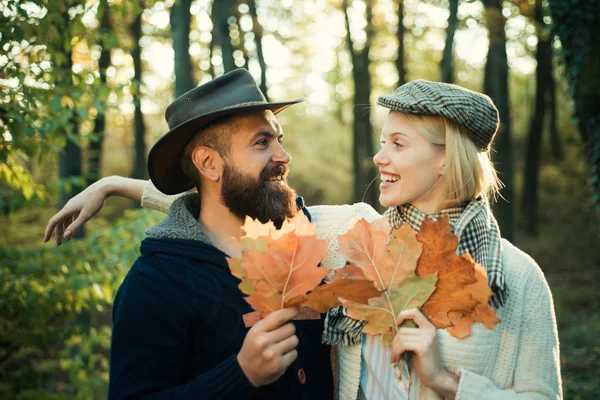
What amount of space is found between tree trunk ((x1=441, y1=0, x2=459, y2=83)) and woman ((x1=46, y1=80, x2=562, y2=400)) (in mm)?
7075

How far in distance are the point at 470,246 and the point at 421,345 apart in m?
0.50

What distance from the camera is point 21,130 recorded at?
335cm

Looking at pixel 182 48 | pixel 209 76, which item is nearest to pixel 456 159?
pixel 182 48

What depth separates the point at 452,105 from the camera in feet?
7.31

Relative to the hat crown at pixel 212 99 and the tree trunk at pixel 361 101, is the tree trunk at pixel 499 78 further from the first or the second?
the hat crown at pixel 212 99

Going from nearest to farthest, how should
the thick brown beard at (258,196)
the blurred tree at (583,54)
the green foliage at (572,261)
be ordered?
the thick brown beard at (258,196) → the blurred tree at (583,54) → the green foliage at (572,261)

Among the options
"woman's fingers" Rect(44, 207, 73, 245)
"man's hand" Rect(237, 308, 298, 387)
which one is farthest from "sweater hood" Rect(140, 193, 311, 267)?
"man's hand" Rect(237, 308, 298, 387)

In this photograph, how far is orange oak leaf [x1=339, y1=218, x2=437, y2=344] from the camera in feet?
5.85

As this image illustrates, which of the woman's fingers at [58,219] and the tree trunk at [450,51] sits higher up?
the tree trunk at [450,51]

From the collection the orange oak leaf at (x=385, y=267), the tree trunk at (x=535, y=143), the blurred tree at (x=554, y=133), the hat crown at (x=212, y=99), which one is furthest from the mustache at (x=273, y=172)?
the blurred tree at (x=554, y=133)

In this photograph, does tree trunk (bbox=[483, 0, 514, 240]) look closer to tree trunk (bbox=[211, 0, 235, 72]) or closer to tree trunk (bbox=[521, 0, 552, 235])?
tree trunk (bbox=[211, 0, 235, 72])

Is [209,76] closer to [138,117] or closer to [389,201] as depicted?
[138,117]

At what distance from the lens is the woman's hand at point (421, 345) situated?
1891 mm

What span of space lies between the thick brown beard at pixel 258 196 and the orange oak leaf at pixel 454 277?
3.10 ft
